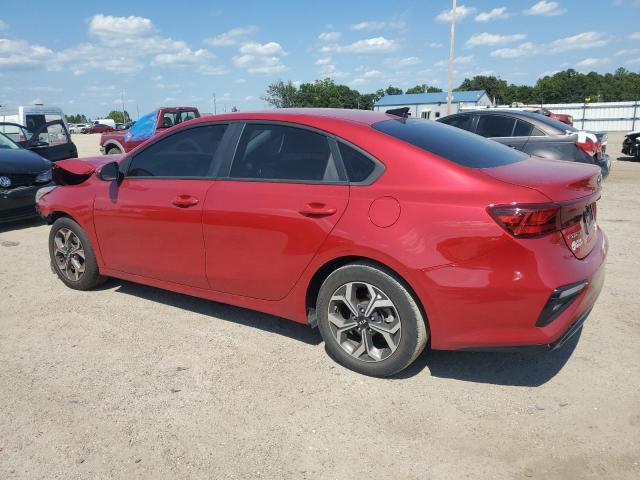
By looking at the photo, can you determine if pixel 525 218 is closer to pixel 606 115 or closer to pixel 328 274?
pixel 328 274

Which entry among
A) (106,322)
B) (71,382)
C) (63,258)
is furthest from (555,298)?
(63,258)

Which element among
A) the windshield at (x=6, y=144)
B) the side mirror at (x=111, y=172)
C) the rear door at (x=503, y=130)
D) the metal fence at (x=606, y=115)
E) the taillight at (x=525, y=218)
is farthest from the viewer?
the metal fence at (x=606, y=115)

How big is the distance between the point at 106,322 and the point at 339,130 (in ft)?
8.16

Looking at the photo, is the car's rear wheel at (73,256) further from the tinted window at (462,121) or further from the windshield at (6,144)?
the tinted window at (462,121)

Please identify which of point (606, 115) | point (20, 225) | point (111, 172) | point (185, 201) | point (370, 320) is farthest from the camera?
point (606, 115)

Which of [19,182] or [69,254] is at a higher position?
[19,182]

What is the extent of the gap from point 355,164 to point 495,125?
7007 mm

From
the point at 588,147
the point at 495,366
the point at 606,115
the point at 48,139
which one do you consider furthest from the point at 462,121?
the point at 606,115

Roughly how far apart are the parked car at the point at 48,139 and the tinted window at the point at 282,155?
321 inches

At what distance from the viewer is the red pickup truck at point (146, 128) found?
14.8 metres

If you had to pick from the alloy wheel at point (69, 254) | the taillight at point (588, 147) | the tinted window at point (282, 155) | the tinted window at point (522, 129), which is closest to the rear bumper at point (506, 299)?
the tinted window at point (282, 155)

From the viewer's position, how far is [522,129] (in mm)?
8906

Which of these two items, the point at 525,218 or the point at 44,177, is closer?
the point at 525,218

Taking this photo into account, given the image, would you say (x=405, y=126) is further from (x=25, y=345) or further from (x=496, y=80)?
(x=496, y=80)
